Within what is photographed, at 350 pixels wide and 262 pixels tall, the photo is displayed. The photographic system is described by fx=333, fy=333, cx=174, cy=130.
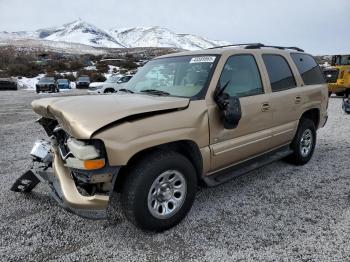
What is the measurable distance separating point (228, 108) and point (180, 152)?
680 mm

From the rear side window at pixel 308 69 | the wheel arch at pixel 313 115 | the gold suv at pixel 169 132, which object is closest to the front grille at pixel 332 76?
the rear side window at pixel 308 69

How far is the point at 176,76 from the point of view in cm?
400

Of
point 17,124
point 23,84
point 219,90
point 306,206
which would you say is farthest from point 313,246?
point 23,84

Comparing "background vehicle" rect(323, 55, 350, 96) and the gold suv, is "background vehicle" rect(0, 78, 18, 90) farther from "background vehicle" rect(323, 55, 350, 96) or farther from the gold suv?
the gold suv

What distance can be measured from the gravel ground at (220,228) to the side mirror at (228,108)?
1.03 m

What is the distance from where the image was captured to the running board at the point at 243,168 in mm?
3670

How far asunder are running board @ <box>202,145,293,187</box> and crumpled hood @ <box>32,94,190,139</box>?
918mm

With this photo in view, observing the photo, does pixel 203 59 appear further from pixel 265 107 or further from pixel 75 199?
pixel 75 199

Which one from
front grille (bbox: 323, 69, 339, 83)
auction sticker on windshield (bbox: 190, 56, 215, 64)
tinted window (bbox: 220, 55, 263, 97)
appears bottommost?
front grille (bbox: 323, 69, 339, 83)

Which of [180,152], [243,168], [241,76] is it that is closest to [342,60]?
[241,76]

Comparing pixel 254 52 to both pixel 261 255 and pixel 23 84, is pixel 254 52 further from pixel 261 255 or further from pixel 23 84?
pixel 23 84

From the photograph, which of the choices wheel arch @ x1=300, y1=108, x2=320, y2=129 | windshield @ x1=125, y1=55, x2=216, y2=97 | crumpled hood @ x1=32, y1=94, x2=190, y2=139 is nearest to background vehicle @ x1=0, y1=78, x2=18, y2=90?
windshield @ x1=125, y1=55, x2=216, y2=97

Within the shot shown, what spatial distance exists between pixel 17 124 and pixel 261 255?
8912mm

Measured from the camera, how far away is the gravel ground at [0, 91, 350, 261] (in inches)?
115
